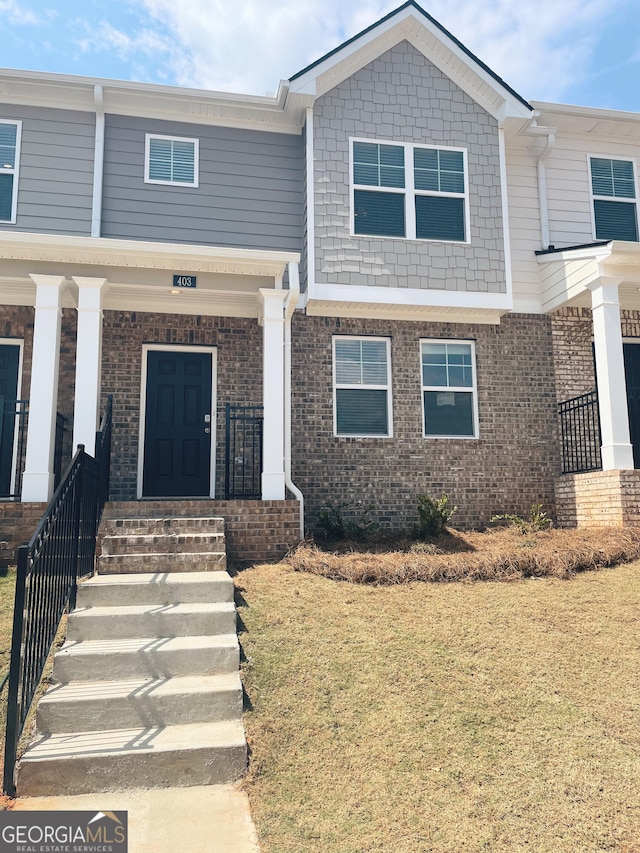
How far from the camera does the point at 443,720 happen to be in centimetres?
411

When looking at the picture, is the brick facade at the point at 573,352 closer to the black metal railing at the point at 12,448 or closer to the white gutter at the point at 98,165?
the white gutter at the point at 98,165

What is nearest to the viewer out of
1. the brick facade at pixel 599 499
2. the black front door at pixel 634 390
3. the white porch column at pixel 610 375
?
the brick facade at pixel 599 499

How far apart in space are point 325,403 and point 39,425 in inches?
151

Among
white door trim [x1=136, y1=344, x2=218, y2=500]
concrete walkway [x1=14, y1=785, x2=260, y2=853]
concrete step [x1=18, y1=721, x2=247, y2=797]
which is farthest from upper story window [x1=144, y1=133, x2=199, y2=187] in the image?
concrete walkway [x1=14, y1=785, x2=260, y2=853]

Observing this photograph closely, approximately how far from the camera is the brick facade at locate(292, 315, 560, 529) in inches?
372

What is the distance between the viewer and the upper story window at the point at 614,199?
10.9m

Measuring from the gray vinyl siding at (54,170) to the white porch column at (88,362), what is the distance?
201cm

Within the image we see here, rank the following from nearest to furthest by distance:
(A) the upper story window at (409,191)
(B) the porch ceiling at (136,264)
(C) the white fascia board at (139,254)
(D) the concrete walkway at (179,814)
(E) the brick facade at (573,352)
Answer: (D) the concrete walkway at (179,814), (C) the white fascia board at (139,254), (B) the porch ceiling at (136,264), (A) the upper story window at (409,191), (E) the brick facade at (573,352)

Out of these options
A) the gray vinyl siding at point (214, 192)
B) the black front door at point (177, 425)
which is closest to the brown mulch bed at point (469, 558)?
the black front door at point (177, 425)

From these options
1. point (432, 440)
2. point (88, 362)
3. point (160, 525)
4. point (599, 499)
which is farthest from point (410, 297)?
point (160, 525)

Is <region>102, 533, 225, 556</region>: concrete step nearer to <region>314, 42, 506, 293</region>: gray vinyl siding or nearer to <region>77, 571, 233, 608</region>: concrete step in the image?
<region>77, 571, 233, 608</region>: concrete step

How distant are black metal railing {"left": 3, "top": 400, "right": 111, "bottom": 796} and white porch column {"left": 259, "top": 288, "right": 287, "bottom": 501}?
1.98 m

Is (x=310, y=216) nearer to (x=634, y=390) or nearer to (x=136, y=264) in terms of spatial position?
(x=136, y=264)

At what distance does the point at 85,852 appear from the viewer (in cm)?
311
